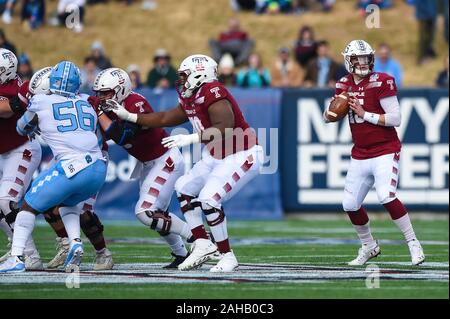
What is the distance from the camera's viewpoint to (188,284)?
8.38m

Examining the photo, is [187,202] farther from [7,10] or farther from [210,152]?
[7,10]

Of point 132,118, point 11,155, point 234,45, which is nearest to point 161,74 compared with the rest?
point 234,45

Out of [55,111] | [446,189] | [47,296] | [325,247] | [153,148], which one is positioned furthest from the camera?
[446,189]

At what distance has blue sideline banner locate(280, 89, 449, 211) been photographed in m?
15.9

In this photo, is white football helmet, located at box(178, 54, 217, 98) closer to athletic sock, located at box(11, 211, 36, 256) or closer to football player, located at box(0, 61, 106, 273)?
football player, located at box(0, 61, 106, 273)

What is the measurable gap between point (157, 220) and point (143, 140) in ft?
2.48

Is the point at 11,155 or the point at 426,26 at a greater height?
the point at 426,26

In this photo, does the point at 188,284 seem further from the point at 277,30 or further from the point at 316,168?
the point at 277,30

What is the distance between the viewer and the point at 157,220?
9719mm

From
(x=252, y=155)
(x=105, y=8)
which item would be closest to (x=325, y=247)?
(x=252, y=155)

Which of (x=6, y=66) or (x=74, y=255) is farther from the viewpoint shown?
(x=6, y=66)

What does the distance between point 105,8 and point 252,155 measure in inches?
665

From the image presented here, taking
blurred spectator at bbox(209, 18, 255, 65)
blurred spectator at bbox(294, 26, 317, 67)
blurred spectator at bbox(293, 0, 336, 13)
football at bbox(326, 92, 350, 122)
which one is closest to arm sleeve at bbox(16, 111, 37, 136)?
football at bbox(326, 92, 350, 122)

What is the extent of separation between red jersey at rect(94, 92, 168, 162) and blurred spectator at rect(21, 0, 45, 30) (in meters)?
14.2
